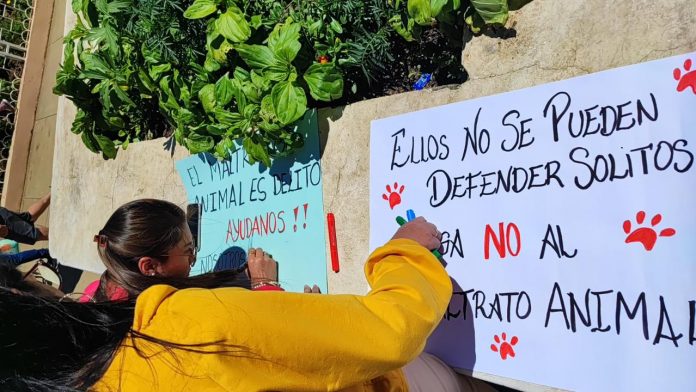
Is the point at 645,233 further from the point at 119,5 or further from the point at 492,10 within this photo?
the point at 119,5

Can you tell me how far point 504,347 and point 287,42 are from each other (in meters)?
1.12

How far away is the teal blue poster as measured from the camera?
1.96 m

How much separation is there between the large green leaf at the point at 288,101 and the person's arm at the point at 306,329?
0.89 metres

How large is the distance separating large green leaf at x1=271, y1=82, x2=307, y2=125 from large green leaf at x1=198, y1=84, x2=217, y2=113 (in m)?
0.42

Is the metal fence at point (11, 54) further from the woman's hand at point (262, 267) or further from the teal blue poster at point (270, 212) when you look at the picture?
the woman's hand at point (262, 267)

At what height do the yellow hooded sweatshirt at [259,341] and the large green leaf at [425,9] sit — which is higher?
the large green leaf at [425,9]

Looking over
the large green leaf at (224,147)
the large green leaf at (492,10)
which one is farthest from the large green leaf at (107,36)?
the large green leaf at (492,10)

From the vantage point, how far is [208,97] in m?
A: 2.14

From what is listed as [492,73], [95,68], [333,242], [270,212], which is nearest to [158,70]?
[95,68]

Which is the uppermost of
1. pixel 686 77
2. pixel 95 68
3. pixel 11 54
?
pixel 11 54

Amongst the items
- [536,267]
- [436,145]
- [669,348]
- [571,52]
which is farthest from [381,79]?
[669,348]

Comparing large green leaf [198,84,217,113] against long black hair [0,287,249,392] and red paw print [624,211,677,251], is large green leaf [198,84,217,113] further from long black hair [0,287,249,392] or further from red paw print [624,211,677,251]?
red paw print [624,211,677,251]

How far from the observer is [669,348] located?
1.11 meters

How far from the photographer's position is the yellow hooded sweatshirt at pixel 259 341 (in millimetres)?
781
